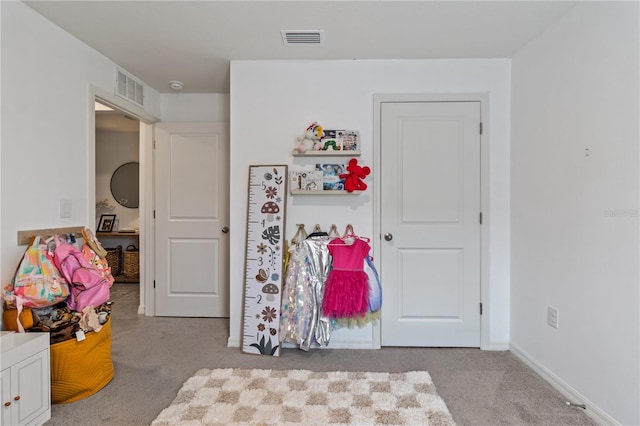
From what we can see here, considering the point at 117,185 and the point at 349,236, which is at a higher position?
the point at 117,185

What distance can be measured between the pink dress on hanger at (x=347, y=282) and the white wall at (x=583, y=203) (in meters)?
1.24

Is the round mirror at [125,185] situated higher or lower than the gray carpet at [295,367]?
higher

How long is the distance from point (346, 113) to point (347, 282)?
1.38 metres

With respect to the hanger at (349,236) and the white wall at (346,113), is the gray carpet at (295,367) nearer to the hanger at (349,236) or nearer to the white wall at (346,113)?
the white wall at (346,113)

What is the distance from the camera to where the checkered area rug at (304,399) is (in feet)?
5.49

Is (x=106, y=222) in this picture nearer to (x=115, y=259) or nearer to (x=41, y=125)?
(x=115, y=259)

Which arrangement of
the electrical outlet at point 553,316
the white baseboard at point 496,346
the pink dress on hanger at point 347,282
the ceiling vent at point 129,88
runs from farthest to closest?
1. the ceiling vent at point 129,88
2. the white baseboard at point 496,346
3. the pink dress on hanger at point 347,282
4. the electrical outlet at point 553,316

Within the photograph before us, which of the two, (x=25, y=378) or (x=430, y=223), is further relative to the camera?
(x=430, y=223)

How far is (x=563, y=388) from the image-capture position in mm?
1939

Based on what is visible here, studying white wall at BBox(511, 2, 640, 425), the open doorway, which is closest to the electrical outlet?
white wall at BBox(511, 2, 640, 425)

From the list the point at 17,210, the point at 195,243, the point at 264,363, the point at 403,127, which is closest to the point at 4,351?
the point at 17,210

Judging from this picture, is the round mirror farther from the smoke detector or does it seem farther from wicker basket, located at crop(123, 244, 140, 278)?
the smoke detector

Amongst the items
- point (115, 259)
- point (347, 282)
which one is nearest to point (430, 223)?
point (347, 282)

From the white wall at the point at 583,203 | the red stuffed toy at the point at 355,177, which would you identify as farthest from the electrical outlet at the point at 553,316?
the red stuffed toy at the point at 355,177
